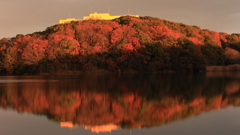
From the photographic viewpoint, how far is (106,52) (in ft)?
204

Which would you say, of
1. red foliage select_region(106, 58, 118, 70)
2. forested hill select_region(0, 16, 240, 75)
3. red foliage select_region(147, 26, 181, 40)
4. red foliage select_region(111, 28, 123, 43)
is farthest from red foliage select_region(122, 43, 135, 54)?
red foliage select_region(147, 26, 181, 40)

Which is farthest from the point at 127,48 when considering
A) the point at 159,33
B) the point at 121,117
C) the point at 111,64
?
the point at 121,117

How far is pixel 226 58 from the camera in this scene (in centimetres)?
7150

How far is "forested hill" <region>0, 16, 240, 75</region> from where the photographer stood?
58.8m

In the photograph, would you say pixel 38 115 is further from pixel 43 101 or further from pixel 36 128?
pixel 43 101

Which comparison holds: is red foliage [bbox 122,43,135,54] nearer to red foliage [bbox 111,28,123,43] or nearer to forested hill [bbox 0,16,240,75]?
forested hill [bbox 0,16,240,75]

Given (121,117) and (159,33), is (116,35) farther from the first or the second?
(121,117)

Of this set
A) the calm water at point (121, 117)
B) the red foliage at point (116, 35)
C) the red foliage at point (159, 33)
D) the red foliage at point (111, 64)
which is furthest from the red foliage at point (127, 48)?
the calm water at point (121, 117)

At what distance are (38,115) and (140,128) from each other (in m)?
5.04

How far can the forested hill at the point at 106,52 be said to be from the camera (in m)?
58.8

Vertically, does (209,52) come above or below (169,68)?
above

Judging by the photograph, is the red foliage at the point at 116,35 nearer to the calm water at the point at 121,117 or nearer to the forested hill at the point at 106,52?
the forested hill at the point at 106,52

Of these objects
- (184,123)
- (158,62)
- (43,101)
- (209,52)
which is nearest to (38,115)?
(43,101)

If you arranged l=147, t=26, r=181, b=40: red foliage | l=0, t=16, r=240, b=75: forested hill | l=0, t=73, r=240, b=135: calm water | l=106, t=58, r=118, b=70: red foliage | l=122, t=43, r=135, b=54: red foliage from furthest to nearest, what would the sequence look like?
l=147, t=26, r=181, b=40: red foliage < l=106, t=58, r=118, b=70: red foliage < l=122, t=43, r=135, b=54: red foliage < l=0, t=16, r=240, b=75: forested hill < l=0, t=73, r=240, b=135: calm water
